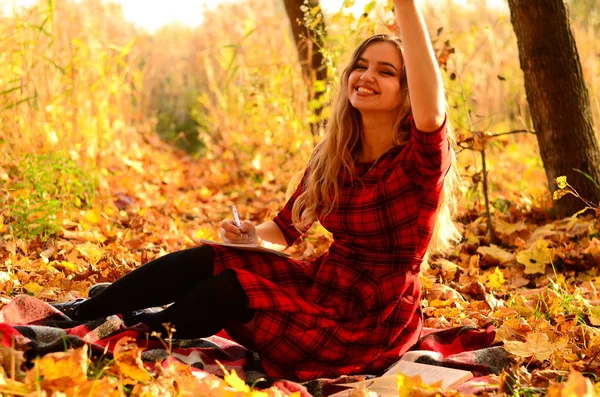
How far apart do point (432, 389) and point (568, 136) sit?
228 cm

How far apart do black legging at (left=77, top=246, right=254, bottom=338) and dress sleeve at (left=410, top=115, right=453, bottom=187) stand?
→ 0.63 metres

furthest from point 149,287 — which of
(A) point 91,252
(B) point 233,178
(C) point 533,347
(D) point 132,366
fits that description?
(B) point 233,178

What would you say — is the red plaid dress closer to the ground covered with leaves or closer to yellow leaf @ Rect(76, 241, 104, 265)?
the ground covered with leaves

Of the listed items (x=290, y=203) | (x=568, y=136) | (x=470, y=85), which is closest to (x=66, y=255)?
(x=290, y=203)

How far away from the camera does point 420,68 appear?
220 cm

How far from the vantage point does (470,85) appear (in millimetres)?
7391

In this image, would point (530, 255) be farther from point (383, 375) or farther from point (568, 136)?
point (383, 375)

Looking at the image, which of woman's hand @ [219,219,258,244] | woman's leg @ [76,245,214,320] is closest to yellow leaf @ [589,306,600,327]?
woman's hand @ [219,219,258,244]

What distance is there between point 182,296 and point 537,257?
69.9 inches

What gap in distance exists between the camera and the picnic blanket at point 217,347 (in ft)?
7.07

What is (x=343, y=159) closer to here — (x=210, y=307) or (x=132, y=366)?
(x=210, y=307)

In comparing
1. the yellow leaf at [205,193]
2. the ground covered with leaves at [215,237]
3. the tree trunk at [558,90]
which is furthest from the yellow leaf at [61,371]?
the yellow leaf at [205,193]

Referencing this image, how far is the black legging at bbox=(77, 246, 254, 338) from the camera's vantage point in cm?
224

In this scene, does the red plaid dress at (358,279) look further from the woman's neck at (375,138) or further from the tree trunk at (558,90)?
the tree trunk at (558,90)
